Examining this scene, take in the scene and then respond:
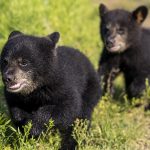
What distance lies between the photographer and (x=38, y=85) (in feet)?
24.1

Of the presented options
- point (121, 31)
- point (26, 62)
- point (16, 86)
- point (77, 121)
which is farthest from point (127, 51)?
point (16, 86)

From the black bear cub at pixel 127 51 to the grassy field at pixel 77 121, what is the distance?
15.2 inches

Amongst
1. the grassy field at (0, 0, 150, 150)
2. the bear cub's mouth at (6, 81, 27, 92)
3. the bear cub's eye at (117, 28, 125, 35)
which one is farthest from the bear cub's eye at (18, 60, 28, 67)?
the bear cub's eye at (117, 28, 125, 35)

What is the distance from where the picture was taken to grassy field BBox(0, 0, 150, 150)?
7586 millimetres

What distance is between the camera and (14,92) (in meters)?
7.26

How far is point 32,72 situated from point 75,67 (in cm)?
120

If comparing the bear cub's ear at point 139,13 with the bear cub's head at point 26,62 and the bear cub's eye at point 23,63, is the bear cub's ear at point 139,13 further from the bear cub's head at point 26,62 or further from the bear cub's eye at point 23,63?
the bear cub's eye at point 23,63

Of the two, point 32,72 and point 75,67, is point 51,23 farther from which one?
point 32,72

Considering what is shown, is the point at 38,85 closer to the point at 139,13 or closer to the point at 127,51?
the point at 127,51

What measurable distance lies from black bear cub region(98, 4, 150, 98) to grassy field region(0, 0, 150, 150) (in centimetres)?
38

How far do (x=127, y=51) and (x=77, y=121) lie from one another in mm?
3621

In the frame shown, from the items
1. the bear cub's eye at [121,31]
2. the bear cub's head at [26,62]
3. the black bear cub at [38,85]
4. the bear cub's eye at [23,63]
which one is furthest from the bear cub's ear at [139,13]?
the bear cub's eye at [23,63]

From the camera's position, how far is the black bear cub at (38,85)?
23.3 ft

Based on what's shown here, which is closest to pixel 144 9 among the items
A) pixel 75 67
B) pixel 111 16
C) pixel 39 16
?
pixel 111 16
